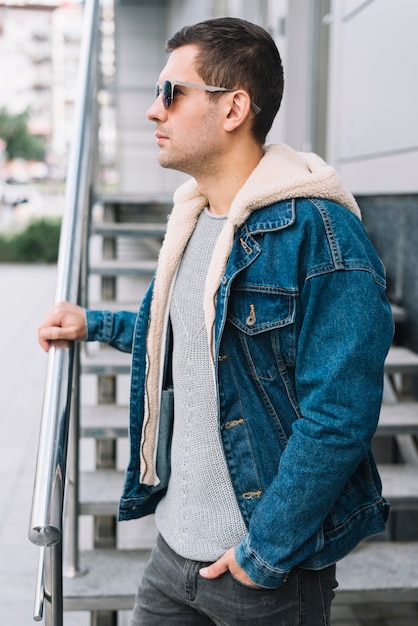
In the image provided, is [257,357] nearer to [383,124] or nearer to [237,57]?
[237,57]

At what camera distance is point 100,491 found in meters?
2.76

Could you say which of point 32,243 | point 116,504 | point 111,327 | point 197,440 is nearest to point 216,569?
point 197,440

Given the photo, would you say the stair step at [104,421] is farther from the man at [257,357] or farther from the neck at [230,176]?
the neck at [230,176]

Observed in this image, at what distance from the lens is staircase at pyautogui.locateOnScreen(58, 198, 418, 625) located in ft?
7.78

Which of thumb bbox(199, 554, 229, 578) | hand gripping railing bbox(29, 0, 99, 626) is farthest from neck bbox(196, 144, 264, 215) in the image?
thumb bbox(199, 554, 229, 578)

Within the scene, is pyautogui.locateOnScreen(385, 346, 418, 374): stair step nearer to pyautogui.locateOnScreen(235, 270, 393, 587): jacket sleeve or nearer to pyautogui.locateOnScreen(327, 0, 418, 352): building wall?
pyautogui.locateOnScreen(327, 0, 418, 352): building wall

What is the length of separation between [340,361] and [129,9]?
506 inches

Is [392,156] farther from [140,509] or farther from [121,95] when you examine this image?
[121,95]

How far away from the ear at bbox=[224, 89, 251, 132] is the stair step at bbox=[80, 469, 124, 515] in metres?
1.65

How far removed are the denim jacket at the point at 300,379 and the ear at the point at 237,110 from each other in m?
0.17

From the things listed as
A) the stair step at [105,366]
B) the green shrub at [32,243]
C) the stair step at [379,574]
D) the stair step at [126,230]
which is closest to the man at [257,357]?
the stair step at [379,574]

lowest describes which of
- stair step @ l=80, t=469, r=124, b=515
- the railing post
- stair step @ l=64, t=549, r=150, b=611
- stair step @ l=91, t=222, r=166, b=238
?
stair step @ l=64, t=549, r=150, b=611

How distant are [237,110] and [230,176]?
4.9 inches

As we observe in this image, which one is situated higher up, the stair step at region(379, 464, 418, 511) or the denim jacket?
the denim jacket
